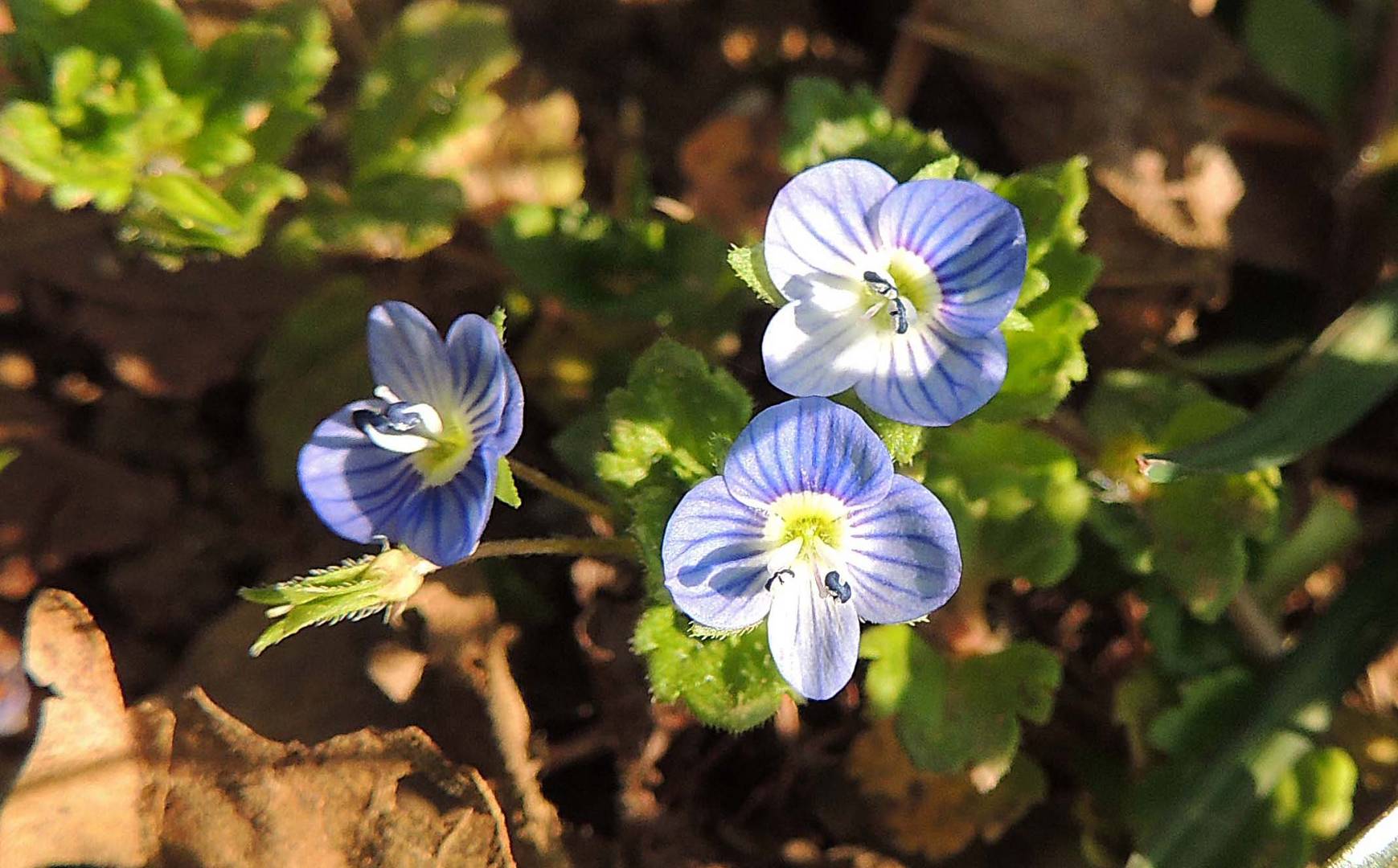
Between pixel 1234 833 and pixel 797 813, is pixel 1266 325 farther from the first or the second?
pixel 797 813

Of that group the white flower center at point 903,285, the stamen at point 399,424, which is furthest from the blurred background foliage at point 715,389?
the stamen at point 399,424

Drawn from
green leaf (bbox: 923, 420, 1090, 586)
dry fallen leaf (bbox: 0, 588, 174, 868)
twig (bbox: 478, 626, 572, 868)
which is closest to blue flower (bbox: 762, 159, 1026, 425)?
green leaf (bbox: 923, 420, 1090, 586)

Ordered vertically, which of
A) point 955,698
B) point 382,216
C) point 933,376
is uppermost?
point 933,376

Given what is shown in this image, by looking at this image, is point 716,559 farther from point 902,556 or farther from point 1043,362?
point 1043,362

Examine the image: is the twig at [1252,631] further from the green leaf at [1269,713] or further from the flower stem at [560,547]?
the flower stem at [560,547]

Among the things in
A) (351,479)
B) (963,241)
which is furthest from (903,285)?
(351,479)
